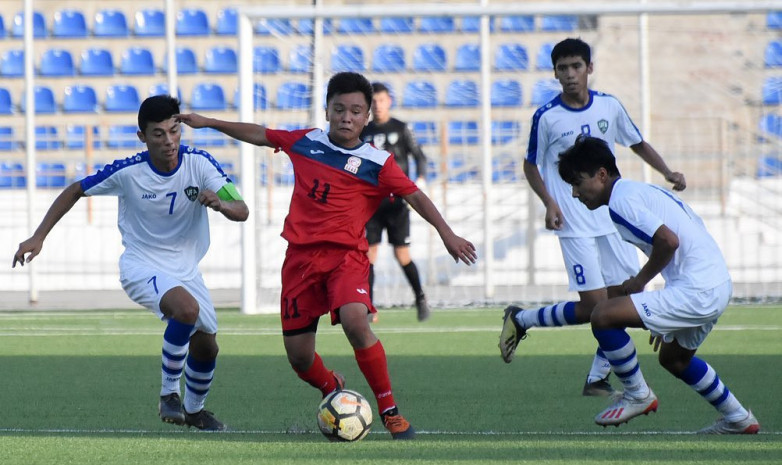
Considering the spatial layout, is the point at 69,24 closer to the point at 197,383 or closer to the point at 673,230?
the point at 197,383

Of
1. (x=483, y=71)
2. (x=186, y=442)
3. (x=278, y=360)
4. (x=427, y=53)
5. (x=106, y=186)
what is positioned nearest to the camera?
(x=186, y=442)

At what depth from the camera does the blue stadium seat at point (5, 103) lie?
20.1m

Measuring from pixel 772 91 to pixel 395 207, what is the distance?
6769mm

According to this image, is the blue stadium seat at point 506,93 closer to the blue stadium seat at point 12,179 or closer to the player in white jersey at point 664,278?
the blue stadium seat at point 12,179

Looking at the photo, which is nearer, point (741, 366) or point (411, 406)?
point (411, 406)

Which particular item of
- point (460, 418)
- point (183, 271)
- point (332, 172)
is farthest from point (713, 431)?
point (183, 271)

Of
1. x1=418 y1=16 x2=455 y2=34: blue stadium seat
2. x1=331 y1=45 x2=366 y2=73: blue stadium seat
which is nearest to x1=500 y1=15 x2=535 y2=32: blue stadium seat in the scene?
x1=418 y1=16 x2=455 y2=34: blue stadium seat

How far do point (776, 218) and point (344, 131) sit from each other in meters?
10.2

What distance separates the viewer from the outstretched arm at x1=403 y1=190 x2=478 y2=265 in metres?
5.05

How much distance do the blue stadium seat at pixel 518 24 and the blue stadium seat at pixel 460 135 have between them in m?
1.95

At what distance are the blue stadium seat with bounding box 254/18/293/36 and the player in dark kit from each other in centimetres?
249

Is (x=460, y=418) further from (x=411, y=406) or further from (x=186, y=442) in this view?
(x=186, y=442)

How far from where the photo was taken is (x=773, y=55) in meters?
15.2

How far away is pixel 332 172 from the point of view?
551 cm
